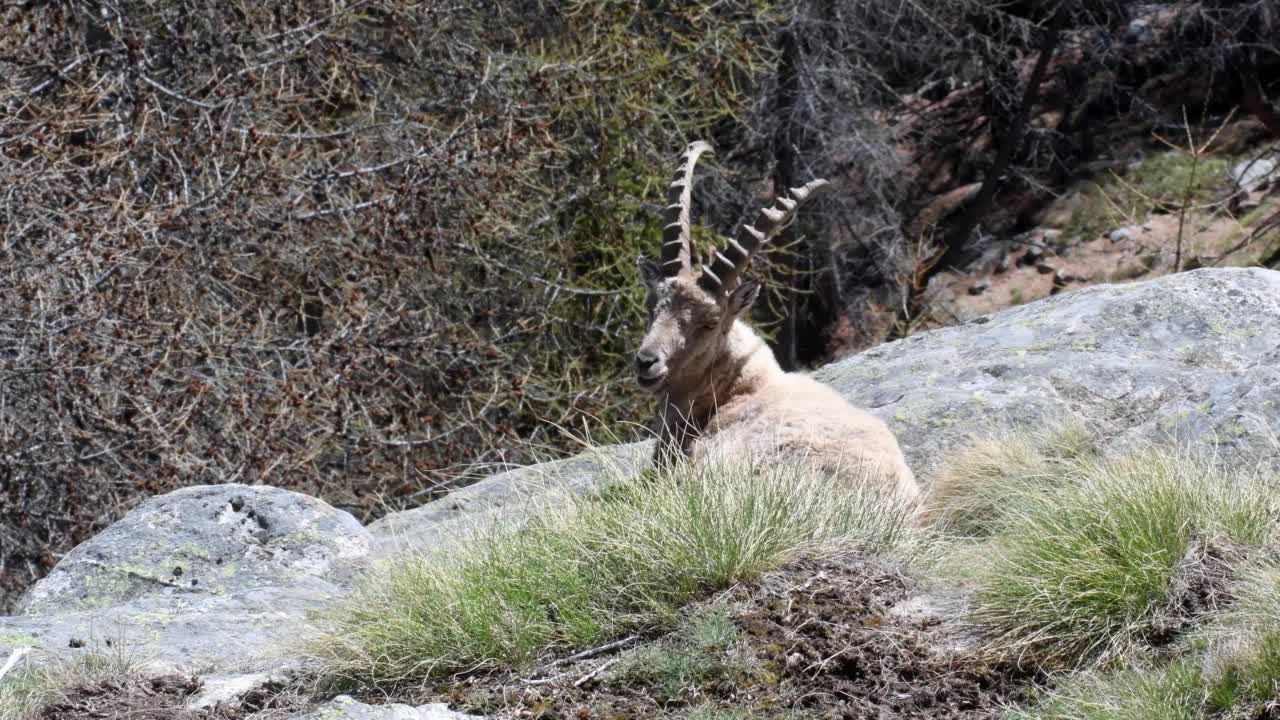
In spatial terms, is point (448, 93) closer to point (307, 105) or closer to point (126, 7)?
point (307, 105)

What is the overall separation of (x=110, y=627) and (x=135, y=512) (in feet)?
5.31

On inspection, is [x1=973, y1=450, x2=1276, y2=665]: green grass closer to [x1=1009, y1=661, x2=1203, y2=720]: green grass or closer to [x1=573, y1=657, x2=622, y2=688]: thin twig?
[x1=1009, y1=661, x2=1203, y2=720]: green grass

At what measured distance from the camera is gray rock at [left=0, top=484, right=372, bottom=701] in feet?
18.0

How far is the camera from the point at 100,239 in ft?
33.4

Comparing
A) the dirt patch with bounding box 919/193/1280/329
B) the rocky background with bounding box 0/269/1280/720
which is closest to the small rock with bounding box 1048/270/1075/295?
the dirt patch with bounding box 919/193/1280/329

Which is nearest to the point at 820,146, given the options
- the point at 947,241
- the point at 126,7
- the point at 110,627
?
the point at 947,241

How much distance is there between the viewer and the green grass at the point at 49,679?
487cm

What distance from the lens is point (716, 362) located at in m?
7.86

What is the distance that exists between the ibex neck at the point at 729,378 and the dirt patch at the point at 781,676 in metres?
2.86

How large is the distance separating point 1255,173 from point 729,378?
612 inches

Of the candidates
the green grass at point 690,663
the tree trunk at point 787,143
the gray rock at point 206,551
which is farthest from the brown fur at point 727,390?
the tree trunk at point 787,143

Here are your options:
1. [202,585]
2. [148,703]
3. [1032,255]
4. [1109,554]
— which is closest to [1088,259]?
[1032,255]

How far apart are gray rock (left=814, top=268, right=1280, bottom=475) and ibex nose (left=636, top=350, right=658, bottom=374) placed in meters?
1.82

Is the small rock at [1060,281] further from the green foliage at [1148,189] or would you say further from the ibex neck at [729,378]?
the ibex neck at [729,378]
